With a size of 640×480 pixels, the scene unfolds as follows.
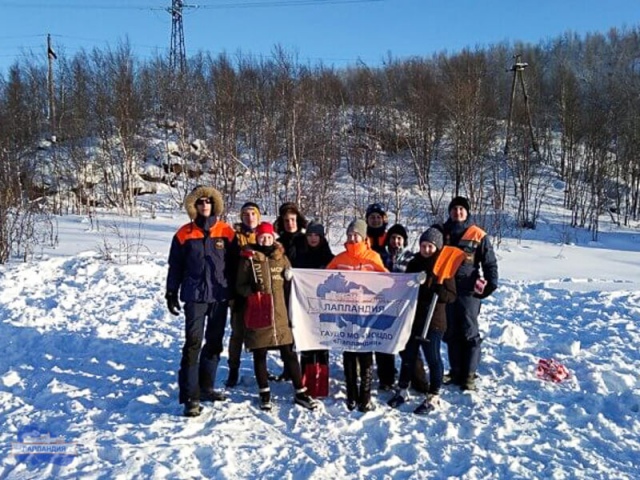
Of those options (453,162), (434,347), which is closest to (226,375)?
(434,347)

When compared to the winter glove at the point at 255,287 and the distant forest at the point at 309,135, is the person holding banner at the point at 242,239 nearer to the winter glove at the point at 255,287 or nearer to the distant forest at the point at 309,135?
the winter glove at the point at 255,287

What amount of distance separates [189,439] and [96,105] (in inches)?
1007

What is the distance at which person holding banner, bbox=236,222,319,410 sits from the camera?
4.96m

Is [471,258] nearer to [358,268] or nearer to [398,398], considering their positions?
[358,268]

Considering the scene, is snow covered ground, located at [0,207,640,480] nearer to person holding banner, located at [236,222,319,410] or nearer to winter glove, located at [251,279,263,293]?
person holding banner, located at [236,222,319,410]

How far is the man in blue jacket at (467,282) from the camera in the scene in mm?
5238

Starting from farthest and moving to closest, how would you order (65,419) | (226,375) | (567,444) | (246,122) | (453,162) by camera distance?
(246,122)
(453,162)
(226,375)
(65,419)
(567,444)

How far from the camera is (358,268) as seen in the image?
5.18 m

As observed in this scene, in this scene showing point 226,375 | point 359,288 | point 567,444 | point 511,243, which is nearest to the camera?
point 567,444

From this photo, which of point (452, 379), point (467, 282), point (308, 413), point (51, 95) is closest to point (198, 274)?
point (308, 413)

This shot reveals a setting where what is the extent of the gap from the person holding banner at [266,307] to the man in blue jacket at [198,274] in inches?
7.3

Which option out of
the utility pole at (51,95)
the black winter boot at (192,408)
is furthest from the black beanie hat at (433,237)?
the utility pole at (51,95)

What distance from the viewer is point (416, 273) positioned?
5082mm

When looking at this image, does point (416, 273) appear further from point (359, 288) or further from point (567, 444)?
point (567, 444)
